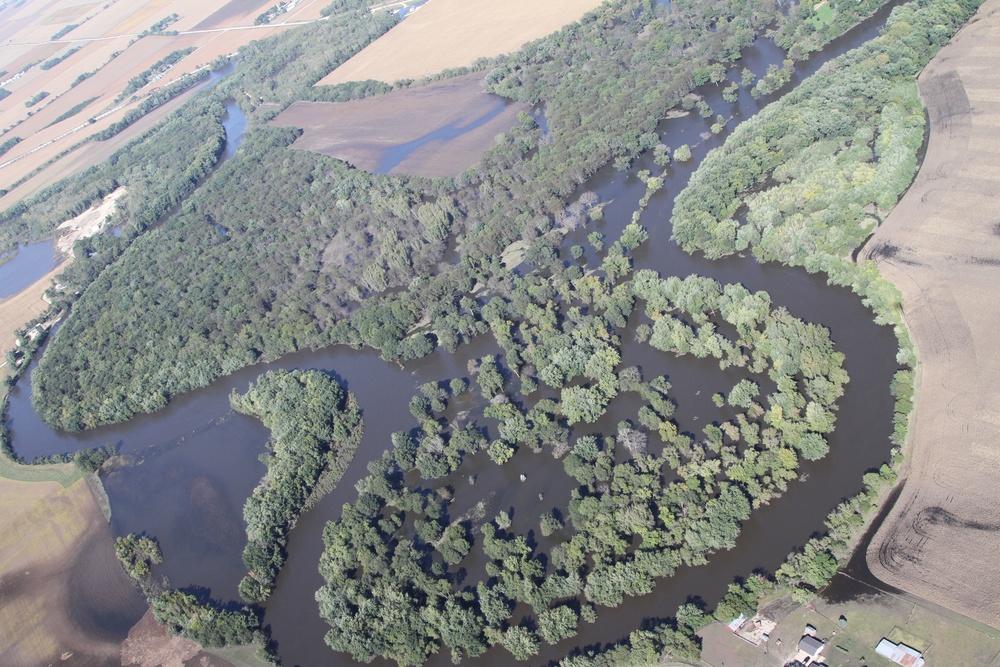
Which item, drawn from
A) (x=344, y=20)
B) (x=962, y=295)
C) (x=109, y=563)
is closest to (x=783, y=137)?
(x=962, y=295)

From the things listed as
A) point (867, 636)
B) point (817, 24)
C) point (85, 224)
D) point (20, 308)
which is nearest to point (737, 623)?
point (867, 636)

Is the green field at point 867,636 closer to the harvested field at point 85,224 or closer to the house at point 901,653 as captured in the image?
the house at point 901,653

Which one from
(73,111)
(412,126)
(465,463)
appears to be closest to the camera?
(465,463)

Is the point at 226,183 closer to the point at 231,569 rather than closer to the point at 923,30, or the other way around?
the point at 231,569

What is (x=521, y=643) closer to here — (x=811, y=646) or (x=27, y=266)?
(x=811, y=646)

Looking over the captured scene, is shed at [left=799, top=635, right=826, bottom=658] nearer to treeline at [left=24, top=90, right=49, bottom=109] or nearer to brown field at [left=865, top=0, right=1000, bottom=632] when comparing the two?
→ brown field at [left=865, top=0, right=1000, bottom=632]

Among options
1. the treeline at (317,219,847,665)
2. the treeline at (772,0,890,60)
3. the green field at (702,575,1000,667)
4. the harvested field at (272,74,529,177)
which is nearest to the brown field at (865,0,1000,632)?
the green field at (702,575,1000,667)
